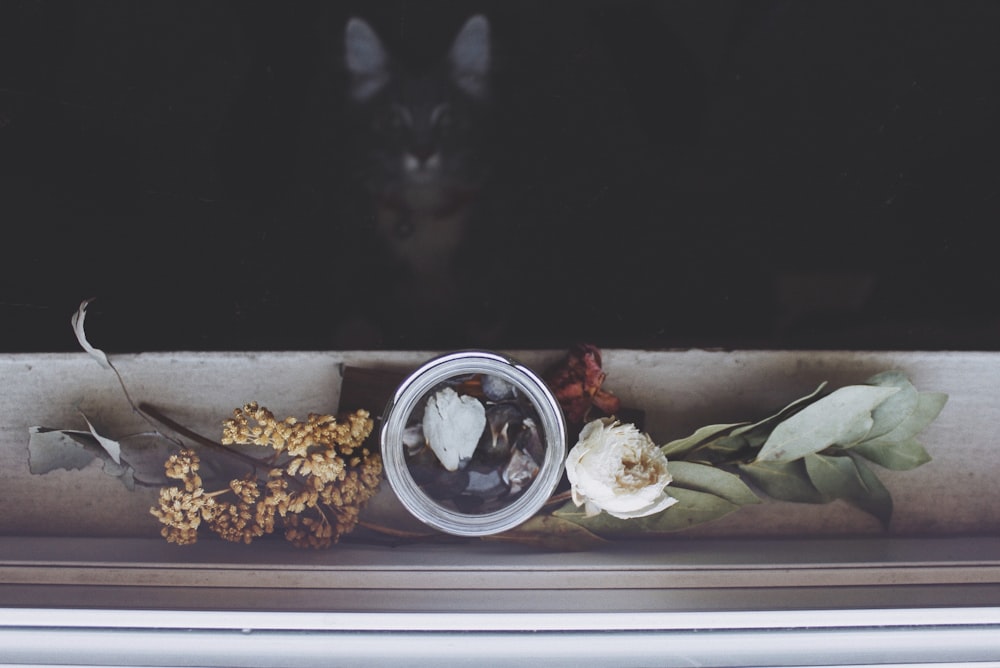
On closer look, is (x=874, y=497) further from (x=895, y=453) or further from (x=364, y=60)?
(x=364, y=60)

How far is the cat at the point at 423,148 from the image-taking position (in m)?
0.69

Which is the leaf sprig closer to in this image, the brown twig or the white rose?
the white rose

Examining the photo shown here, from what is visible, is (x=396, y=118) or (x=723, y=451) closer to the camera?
(x=723, y=451)

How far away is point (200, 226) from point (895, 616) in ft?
2.24

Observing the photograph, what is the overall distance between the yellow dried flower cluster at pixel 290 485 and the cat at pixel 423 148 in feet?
0.98

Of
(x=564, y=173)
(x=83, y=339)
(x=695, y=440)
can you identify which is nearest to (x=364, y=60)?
(x=564, y=173)

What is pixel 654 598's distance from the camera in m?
0.41

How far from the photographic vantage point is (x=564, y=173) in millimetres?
703

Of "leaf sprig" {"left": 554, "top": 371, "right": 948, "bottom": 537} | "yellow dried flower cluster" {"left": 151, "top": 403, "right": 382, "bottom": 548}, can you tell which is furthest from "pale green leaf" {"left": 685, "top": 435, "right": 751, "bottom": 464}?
"yellow dried flower cluster" {"left": 151, "top": 403, "right": 382, "bottom": 548}

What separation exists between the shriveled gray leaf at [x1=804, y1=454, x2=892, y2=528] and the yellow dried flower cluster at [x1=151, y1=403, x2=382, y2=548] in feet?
0.95

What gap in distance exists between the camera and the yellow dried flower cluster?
38cm

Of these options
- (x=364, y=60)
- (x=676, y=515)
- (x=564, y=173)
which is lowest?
(x=676, y=515)

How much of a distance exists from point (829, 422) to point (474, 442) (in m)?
0.23

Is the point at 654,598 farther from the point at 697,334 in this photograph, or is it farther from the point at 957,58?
the point at 957,58
